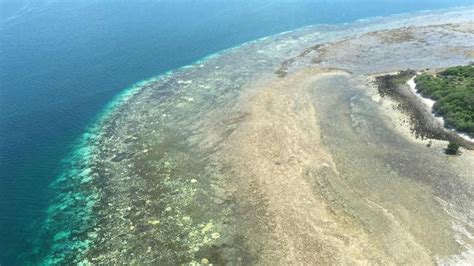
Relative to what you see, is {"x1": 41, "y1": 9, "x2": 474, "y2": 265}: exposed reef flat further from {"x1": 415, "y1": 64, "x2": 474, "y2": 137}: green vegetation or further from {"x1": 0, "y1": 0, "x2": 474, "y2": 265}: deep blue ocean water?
{"x1": 415, "y1": 64, "x2": 474, "y2": 137}: green vegetation

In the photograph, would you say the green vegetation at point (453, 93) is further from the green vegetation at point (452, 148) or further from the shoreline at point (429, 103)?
the green vegetation at point (452, 148)

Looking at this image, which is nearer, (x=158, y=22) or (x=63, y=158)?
(x=63, y=158)

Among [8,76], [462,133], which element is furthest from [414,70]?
[8,76]

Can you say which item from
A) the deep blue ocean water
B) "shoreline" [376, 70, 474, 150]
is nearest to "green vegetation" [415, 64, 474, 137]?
"shoreline" [376, 70, 474, 150]

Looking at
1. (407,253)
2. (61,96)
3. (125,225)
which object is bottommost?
(407,253)

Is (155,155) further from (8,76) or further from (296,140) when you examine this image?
(8,76)

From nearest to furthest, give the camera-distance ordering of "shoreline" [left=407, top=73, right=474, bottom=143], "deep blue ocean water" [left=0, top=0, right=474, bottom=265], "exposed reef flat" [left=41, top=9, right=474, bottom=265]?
"exposed reef flat" [left=41, top=9, right=474, bottom=265], "deep blue ocean water" [left=0, top=0, right=474, bottom=265], "shoreline" [left=407, top=73, right=474, bottom=143]

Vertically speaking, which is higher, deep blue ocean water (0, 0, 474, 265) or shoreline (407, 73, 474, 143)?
deep blue ocean water (0, 0, 474, 265)

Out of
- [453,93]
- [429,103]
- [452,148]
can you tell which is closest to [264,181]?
[452,148]
